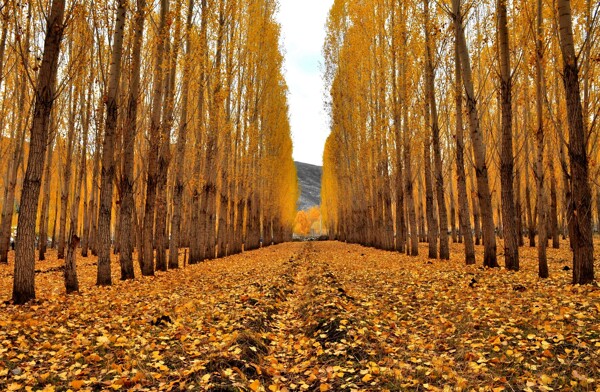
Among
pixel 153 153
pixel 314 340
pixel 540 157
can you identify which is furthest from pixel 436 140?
pixel 314 340

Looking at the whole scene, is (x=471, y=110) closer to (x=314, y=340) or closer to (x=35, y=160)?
(x=314, y=340)

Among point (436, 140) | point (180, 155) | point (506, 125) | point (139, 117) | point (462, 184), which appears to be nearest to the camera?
point (506, 125)

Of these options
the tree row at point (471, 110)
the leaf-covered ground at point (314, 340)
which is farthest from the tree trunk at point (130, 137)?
the tree row at point (471, 110)

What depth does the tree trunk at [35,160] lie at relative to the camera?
22.4 feet

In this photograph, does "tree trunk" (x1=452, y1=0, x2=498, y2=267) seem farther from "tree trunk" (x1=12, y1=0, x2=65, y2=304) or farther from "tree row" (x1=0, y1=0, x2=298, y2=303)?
"tree trunk" (x1=12, y1=0, x2=65, y2=304)

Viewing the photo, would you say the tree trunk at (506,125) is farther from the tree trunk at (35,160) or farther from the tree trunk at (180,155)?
the tree trunk at (180,155)

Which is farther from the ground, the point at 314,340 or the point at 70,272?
the point at 70,272

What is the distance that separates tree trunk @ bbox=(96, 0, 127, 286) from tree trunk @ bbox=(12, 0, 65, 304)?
1.73 metres

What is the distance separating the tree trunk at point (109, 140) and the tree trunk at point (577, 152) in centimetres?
903

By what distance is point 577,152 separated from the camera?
645 centimetres

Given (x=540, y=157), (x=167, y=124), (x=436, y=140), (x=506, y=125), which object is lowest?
(x=540, y=157)

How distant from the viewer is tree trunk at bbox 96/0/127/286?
343 inches

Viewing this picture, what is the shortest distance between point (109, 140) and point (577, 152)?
957 centimetres

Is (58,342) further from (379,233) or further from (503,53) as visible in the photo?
(379,233)
